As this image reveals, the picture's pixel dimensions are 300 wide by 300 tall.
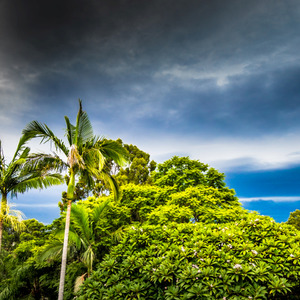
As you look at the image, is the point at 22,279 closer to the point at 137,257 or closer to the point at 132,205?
the point at 132,205

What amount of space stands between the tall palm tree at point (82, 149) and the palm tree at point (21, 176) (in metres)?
0.85

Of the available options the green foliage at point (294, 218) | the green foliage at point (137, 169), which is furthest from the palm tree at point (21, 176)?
the green foliage at point (294, 218)

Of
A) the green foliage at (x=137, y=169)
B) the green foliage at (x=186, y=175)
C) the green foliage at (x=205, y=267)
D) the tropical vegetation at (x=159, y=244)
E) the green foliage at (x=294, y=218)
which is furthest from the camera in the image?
the green foliage at (x=294, y=218)

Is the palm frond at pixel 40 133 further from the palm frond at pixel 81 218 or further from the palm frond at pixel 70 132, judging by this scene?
the palm frond at pixel 81 218

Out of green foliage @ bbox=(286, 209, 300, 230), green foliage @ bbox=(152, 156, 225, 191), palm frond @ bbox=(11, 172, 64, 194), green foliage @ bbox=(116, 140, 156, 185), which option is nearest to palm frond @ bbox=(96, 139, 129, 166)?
palm frond @ bbox=(11, 172, 64, 194)

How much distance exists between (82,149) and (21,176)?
8.56 ft

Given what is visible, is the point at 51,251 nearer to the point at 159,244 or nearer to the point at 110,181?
the point at 110,181

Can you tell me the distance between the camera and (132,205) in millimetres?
12562

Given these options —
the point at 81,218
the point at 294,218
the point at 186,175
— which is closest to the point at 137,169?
the point at 186,175

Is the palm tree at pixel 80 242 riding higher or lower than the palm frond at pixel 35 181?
lower

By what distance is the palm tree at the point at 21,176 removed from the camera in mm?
8258

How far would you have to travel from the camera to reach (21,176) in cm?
870

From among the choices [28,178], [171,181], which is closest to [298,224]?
[171,181]

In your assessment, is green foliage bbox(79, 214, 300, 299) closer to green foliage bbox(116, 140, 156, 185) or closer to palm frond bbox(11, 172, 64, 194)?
palm frond bbox(11, 172, 64, 194)
